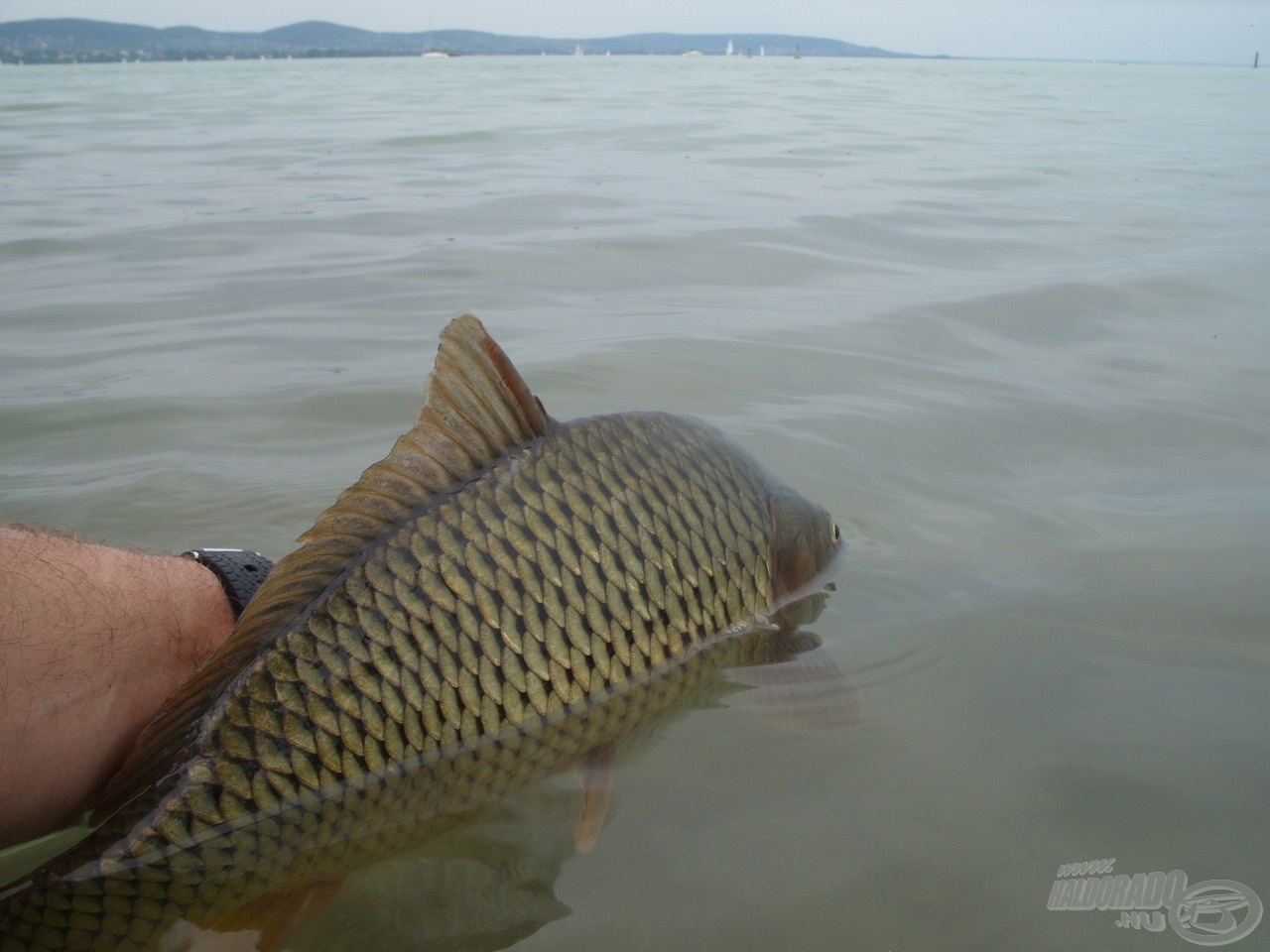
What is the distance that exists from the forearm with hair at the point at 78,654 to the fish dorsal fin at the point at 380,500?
0.25 m

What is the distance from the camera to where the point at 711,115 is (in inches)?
758

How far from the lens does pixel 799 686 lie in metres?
2.55

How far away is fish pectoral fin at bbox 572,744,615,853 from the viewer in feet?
6.86

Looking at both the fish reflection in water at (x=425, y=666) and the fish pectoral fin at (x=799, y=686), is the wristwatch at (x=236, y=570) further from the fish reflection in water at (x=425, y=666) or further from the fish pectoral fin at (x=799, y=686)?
the fish pectoral fin at (x=799, y=686)

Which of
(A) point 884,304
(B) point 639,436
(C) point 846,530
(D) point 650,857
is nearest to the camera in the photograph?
(D) point 650,857

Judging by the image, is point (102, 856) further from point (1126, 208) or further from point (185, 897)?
point (1126, 208)

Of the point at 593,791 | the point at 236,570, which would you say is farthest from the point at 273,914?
the point at 236,570

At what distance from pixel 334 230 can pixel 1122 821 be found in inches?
297

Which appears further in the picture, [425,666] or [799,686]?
[799,686]

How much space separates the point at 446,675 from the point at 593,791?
44 centimetres

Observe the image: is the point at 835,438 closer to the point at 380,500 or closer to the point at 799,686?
the point at 799,686

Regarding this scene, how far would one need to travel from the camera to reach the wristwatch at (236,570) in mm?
2580

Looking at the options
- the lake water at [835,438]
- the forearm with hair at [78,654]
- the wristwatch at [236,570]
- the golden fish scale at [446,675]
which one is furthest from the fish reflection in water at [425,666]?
the wristwatch at [236,570]

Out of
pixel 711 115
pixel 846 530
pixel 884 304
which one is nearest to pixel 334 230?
pixel 884 304
